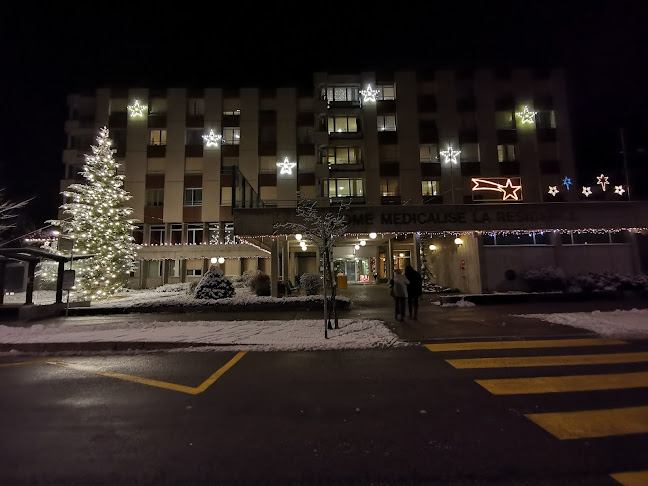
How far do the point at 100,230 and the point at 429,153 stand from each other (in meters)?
27.9

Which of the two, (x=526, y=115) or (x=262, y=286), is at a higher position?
(x=526, y=115)

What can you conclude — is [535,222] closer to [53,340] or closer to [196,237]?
[53,340]

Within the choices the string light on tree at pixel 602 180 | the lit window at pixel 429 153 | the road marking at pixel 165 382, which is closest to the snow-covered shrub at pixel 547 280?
the string light on tree at pixel 602 180

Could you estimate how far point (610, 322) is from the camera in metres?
9.37

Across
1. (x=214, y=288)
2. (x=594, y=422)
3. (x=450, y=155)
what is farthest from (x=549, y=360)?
(x=450, y=155)

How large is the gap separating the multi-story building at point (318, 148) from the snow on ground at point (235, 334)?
19.0 m

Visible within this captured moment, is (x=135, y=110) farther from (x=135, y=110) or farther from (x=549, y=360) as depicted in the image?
(x=549, y=360)

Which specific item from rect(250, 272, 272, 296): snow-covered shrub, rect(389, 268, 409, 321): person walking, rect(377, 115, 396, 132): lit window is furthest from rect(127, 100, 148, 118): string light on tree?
rect(389, 268, 409, 321): person walking

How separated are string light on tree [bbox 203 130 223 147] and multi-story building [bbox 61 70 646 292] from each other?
100mm

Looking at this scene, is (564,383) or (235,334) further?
(235,334)

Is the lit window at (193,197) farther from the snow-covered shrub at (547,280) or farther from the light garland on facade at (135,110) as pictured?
the snow-covered shrub at (547,280)

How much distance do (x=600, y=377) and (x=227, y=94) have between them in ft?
121

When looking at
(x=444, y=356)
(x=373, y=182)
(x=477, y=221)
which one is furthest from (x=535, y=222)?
(x=373, y=182)

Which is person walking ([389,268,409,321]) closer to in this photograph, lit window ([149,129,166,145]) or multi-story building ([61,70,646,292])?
multi-story building ([61,70,646,292])
